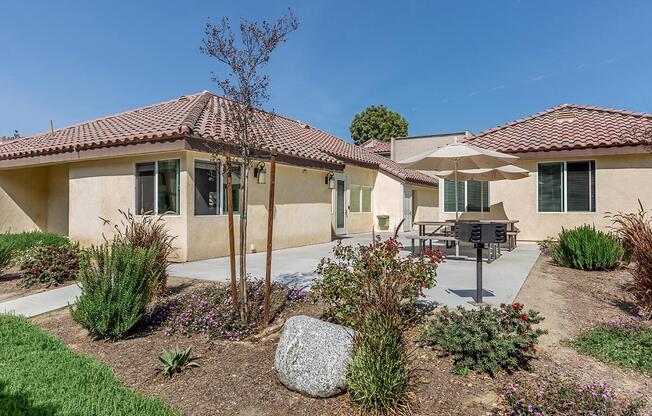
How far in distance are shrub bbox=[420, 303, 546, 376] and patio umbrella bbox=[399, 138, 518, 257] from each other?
5.35 metres

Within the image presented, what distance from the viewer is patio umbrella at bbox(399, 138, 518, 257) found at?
902 centimetres

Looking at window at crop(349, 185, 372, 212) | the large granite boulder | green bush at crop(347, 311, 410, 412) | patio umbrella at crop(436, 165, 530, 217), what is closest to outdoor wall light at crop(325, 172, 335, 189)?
window at crop(349, 185, 372, 212)

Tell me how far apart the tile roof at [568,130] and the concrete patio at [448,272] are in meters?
3.98

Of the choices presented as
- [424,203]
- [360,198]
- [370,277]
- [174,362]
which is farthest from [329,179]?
[424,203]

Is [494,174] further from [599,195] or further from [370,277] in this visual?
[370,277]

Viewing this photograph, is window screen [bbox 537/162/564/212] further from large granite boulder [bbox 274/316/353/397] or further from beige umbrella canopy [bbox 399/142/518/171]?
large granite boulder [bbox 274/316/353/397]

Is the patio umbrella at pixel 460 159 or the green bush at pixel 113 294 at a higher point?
the patio umbrella at pixel 460 159

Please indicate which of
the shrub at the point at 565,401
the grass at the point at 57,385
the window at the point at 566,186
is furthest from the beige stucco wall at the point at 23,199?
the window at the point at 566,186

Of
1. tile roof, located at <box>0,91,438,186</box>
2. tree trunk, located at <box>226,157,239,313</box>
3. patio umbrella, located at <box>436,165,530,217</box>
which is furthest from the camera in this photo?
patio umbrella, located at <box>436,165,530,217</box>

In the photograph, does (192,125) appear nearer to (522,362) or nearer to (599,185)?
(522,362)

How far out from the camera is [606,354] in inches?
167

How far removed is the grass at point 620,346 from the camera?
408 cm

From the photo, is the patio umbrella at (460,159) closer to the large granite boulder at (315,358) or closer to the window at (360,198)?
the large granite boulder at (315,358)

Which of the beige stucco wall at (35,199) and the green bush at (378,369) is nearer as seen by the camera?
the green bush at (378,369)
